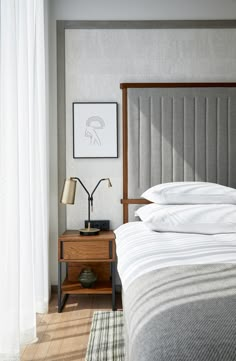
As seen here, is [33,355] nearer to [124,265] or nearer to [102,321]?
[102,321]

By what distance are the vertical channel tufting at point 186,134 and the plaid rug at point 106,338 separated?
1.02 metres

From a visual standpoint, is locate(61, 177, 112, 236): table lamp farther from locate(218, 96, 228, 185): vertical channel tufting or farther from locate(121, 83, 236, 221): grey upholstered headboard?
locate(218, 96, 228, 185): vertical channel tufting

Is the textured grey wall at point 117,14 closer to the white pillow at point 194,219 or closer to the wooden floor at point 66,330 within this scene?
the wooden floor at point 66,330

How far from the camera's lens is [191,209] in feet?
7.67

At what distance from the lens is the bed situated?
0.83 m

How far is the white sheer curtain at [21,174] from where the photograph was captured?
1.84 m

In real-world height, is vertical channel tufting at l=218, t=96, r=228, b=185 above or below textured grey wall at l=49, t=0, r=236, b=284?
below

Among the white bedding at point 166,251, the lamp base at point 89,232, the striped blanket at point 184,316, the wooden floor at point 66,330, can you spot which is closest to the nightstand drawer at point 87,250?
the lamp base at point 89,232

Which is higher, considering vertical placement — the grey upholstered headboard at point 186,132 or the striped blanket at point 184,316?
the grey upholstered headboard at point 186,132

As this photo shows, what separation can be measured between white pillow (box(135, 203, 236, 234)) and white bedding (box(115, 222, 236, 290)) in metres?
0.05

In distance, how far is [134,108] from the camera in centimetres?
309

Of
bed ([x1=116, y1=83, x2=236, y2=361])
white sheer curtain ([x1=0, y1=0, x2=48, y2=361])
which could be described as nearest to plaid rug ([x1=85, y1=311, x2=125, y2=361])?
white sheer curtain ([x1=0, y1=0, x2=48, y2=361])

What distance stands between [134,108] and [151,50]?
0.53m

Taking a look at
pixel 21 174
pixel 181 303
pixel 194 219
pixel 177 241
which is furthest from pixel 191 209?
pixel 181 303
